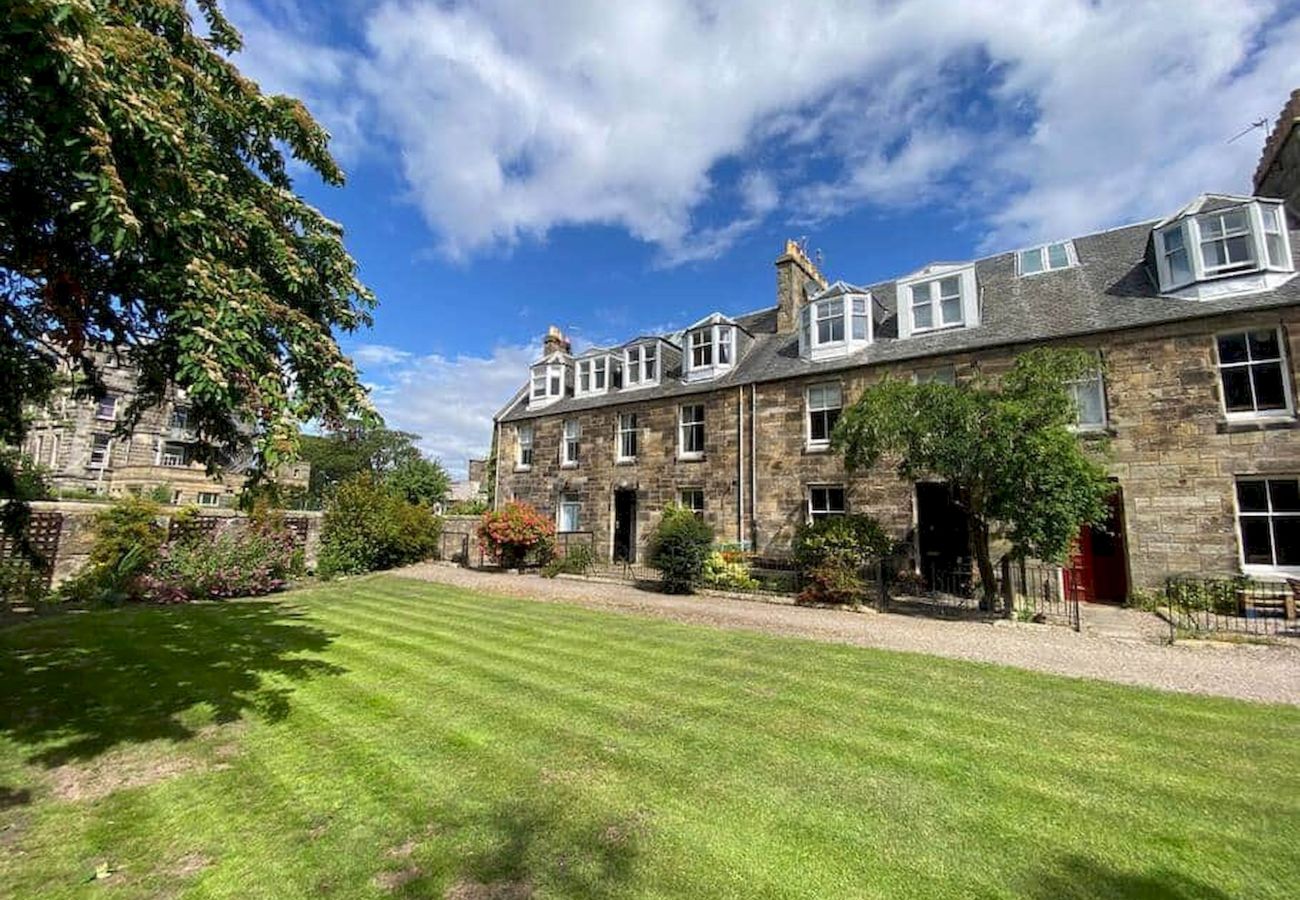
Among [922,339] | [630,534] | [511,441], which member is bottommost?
[630,534]

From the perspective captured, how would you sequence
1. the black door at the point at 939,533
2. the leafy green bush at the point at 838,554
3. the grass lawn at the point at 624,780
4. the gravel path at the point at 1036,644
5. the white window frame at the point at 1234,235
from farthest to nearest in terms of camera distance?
the black door at the point at 939,533, the leafy green bush at the point at 838,554, the white window frame at the point at 1234,235, the gravel path at the point at 1036,644, the grass lawn at the point at 624,780

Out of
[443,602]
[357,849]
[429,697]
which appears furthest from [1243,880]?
[443,602]

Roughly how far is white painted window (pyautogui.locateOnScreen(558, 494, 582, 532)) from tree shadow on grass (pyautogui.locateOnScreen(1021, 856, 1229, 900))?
20913 mm

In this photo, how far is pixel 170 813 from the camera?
3.94m

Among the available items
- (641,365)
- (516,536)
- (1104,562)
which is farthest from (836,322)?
(516,536)

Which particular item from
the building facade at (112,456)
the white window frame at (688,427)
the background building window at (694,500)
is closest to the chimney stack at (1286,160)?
the white window frame at (688,427)

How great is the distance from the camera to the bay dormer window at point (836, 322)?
18.2m

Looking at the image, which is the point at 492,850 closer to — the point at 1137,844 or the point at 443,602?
the point at 1137,844

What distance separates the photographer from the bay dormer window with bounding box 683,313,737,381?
21297mm

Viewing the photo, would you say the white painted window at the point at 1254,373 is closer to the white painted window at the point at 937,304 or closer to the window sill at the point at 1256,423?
the window sill at the point at 1256,423

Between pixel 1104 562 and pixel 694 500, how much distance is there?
11.6 meters

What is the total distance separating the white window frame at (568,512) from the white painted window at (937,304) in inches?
555

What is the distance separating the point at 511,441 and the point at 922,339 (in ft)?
58.0

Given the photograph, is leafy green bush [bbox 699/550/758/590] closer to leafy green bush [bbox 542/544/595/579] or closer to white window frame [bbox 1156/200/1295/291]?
leafy green bush [bbox 542/544/595/579]
